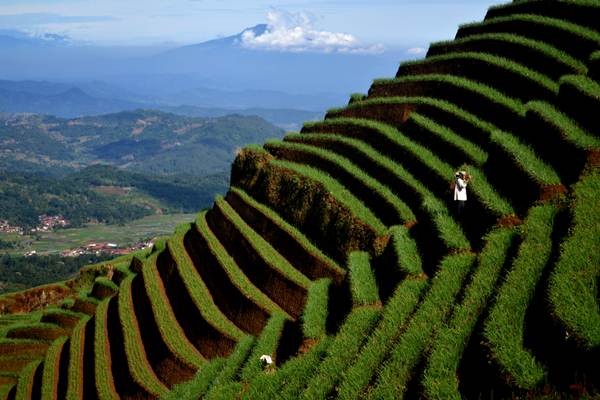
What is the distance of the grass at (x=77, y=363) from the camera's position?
A: 2050 centimetres

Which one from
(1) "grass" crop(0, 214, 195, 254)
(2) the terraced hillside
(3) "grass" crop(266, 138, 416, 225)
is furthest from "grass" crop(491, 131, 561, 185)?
(1) "grass" crop(0, 214, 195, 254)

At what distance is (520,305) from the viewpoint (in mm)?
9312

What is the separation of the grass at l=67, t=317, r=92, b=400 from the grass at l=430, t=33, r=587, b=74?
17.8m

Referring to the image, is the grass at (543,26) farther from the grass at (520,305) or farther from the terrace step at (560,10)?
the grass at (520,305)

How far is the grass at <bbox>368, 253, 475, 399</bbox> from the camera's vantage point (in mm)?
9344

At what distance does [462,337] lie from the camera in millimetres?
9453

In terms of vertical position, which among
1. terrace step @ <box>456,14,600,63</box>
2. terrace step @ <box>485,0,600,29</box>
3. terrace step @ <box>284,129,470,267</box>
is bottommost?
terrace step @ <box>284,129,470,267</box>

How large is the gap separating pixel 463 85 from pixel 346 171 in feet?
14.8

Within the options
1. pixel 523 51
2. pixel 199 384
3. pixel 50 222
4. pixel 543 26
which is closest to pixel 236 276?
pixel 199 384

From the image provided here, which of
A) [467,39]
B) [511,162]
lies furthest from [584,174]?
[467,39]

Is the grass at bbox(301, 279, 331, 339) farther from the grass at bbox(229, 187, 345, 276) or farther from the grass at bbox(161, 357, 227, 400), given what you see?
the grass at bbox(161, 357, 227, 400)

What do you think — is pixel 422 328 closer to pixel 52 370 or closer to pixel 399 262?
pixel 399 262

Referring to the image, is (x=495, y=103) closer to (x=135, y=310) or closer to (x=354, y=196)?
(x=354, y=196)

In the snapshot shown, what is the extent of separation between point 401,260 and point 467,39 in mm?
13113
